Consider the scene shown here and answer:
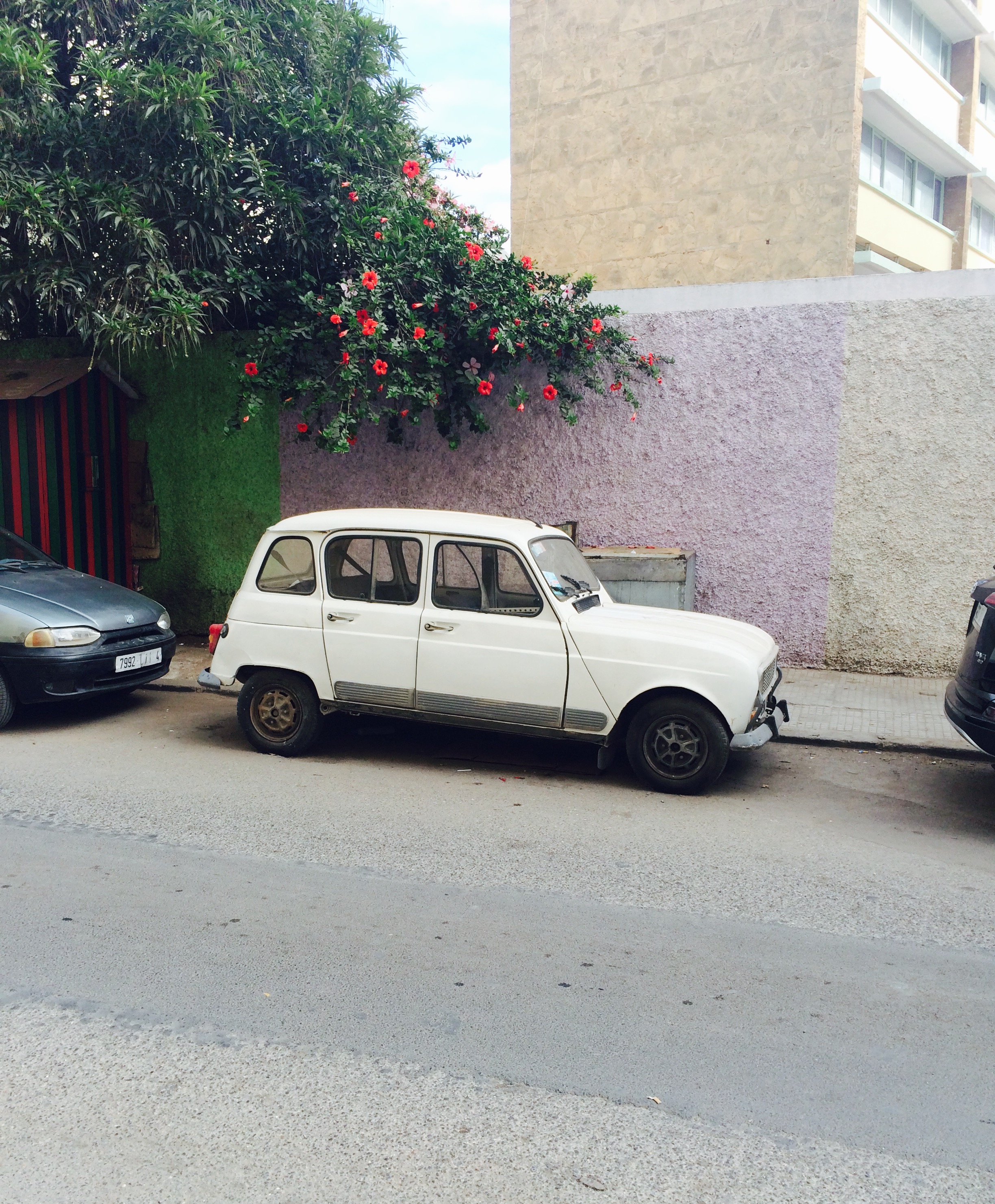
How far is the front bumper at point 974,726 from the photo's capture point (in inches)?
216

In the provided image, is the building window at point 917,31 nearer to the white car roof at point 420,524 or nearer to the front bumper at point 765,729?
the white car roof at point 420,524

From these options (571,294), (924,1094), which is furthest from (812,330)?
(924,1094)

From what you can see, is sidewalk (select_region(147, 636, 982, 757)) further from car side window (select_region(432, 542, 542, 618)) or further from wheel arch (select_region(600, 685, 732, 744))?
car side window (select_region(432, 542, 542, 618))

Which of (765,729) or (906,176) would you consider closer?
(765,729)

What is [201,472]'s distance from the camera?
37.9 ft

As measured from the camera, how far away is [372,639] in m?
6.53

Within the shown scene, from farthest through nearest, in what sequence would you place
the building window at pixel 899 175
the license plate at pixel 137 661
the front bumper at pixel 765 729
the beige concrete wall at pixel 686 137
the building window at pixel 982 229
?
the building window at pixel 982 229 → the building window at pixel 899 175 → the beige concrete wall at pixel 686 137 → the license plate at pixel 137 661 → the front bumper at pixel 765 729

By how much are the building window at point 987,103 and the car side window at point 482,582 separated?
25798mm

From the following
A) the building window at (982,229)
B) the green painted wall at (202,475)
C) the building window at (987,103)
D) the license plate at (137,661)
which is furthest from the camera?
the building window at (982,229)

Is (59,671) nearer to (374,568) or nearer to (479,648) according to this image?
(374,568)

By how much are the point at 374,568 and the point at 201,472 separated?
18.6 feet

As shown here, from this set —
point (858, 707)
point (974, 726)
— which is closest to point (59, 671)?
point (974, 726)

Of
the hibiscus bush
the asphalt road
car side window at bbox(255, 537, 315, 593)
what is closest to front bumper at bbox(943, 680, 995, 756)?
the asphalt road

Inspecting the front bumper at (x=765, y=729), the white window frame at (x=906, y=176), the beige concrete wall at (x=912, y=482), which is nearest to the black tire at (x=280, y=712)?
the front bumper at (x=765, y=729)
